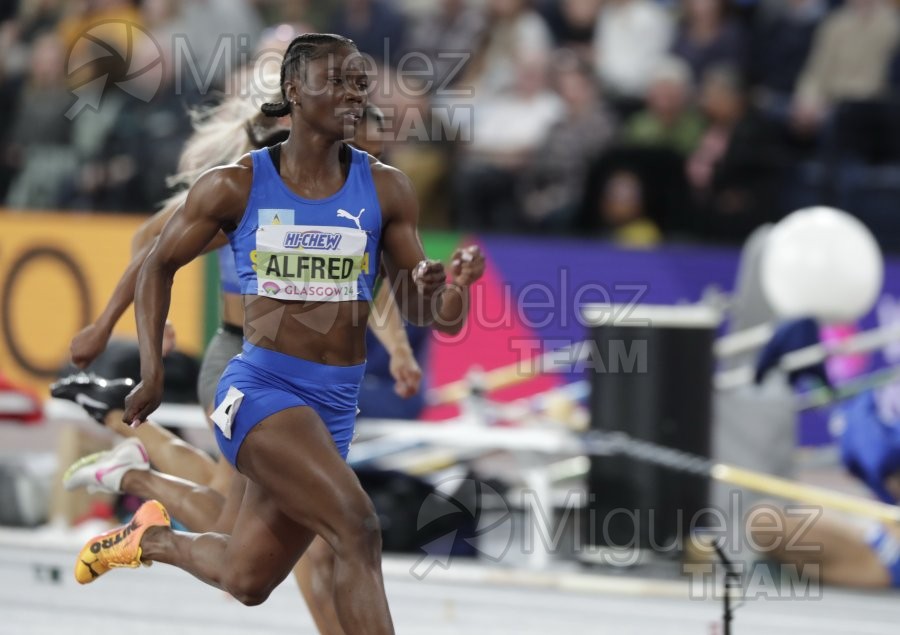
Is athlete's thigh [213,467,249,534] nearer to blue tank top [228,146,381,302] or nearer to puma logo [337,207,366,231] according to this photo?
blue tank top [228,146,381,302]

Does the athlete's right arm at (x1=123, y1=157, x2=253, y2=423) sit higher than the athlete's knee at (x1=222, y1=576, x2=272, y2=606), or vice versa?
the athlete's right arm at (x1=123, y1=157, x2=253, y2=423)

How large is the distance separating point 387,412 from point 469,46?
5.13 meters

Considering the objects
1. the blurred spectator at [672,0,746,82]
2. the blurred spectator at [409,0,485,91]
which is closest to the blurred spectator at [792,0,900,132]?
the blurred spectator at [672,0,746,82]

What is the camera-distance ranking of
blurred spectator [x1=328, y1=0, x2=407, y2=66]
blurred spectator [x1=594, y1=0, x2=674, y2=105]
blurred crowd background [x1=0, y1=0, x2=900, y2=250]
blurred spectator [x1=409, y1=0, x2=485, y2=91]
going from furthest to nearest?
blurred spectator [x1=328, y1=0, x2=407, y2=66] → blurred spectator [x1=409, y1=0, x2=485, y2=91] → blurred spectator [x1=594, y1=0, x2=674, y2=105] → blurred crowd background [x1=0, y1=0, x2=900, y2=250]

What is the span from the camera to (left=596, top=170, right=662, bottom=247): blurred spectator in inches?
455

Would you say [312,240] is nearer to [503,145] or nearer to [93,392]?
[93,392]

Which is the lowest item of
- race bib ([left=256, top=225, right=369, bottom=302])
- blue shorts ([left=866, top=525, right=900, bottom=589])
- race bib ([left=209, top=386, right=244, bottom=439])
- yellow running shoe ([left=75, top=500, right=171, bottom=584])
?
blue shorts ([left=866, top=525, right=900, bottom=589])

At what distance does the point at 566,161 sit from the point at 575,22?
2.10m

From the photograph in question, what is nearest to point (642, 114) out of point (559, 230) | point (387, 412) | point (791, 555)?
point (559, 230)

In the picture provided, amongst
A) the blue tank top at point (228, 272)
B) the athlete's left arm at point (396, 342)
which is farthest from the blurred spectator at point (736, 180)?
the blue tank top at point (228, 272)

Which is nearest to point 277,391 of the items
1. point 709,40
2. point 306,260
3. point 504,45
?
point 306,260

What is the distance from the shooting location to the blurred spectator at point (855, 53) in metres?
12.2

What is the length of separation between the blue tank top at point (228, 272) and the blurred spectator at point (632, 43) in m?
7.45

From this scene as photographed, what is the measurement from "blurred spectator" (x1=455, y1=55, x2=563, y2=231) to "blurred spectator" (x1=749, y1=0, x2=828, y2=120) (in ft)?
5.55
